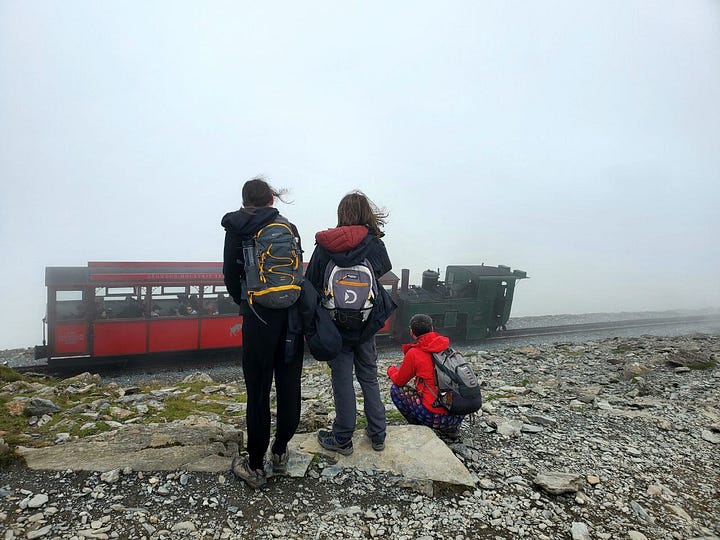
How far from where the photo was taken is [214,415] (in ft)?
17.1

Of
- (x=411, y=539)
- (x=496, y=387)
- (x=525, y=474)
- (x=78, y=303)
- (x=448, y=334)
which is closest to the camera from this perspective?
(x=411, y=539)

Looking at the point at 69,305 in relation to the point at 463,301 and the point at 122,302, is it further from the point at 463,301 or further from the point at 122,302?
the point at 463,301

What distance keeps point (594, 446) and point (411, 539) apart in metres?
2.54

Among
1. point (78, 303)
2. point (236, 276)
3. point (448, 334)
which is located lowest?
point (448, 334)

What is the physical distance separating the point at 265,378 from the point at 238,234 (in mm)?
1029

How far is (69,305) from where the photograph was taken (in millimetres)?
9945

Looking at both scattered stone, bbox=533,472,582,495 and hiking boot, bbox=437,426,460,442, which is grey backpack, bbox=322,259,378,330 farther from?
scattered stone, bbox=533,472,582,495

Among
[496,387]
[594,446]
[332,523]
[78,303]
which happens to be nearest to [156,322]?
[78,303]

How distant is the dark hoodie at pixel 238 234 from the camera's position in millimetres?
2906

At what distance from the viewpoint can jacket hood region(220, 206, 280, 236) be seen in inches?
114

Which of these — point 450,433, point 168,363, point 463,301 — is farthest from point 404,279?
point 450,433

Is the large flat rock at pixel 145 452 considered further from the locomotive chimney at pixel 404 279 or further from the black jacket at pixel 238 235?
the locomotive chimney at pixel 404 279

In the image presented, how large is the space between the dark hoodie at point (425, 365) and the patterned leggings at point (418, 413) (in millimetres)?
75

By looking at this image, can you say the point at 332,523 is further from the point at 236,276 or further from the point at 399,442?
the point at 236,276
